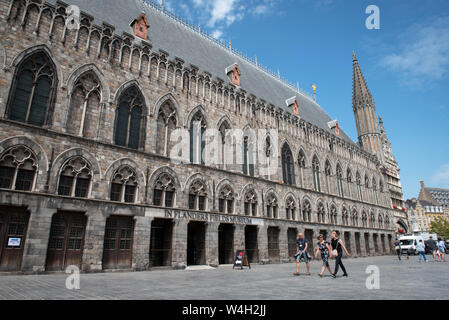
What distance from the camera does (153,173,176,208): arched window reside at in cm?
1894

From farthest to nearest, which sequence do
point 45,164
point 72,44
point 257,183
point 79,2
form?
1. point 257,183
2. point 79,2
3. point 72,44
4. point 45,164

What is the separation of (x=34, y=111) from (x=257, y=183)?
1748 cm

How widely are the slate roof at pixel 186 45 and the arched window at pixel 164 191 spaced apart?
9.95 meters

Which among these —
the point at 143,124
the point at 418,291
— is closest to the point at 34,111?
the point at 143,124

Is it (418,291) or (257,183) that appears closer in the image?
(418,291)

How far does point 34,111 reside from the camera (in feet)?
51.0

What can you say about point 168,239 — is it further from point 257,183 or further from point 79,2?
point 79,2

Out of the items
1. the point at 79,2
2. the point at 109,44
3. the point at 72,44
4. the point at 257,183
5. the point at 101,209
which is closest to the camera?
the point at 101,209

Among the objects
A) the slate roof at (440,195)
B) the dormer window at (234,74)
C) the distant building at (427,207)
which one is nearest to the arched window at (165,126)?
the dormer window at (234,74)

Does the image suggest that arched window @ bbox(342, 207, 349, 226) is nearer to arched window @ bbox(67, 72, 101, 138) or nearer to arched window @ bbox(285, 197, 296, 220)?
arched window @ bbox(285, 197, 296, 220)

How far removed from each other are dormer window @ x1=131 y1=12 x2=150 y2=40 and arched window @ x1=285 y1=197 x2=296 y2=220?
19.6 meters

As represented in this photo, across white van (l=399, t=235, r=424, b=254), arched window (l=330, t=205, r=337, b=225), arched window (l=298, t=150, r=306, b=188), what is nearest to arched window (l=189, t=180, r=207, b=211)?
arched window (l=298, t=150, r=306, b=188)

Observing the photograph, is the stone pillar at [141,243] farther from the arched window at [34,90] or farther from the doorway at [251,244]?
the doorway at [251,244]

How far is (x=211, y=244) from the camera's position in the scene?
2066 centimetres
